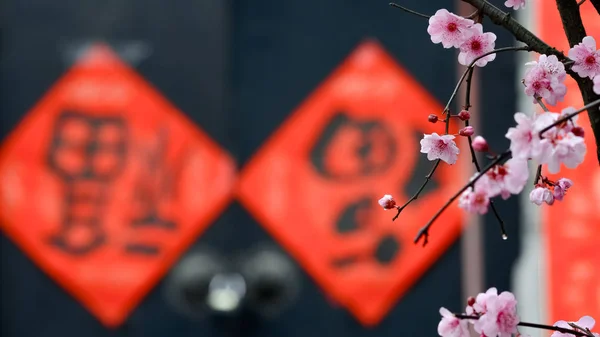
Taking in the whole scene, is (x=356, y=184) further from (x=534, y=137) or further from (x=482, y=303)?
(x=534, y=137)

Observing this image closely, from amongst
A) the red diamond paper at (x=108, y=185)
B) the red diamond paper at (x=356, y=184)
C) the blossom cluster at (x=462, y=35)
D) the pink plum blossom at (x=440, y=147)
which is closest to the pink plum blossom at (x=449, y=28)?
the blossom cluster at (x=462, y=35)

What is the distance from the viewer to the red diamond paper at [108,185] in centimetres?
384

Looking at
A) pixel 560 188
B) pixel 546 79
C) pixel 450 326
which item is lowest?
pixel 450 326

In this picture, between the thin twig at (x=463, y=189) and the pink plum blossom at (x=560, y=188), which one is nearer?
the thin twig at (x=463, y=189)

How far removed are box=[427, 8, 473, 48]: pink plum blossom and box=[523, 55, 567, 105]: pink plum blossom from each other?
0.29ft

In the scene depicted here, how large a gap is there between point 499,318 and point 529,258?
8.78ft

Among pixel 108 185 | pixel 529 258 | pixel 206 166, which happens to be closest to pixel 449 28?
pixel 529 258

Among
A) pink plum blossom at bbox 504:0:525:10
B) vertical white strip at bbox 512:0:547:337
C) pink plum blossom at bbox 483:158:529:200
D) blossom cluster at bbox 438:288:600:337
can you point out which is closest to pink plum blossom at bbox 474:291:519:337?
blossom cluster at bbox 438:288:600:337

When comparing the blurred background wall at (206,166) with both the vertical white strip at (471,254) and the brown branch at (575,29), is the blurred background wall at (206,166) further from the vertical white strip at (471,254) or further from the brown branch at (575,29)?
the brown branch at (575,29)

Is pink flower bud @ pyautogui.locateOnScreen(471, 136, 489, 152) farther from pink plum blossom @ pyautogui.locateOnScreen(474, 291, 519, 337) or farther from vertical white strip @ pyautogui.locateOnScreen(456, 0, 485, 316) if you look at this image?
vertical white strip @ pyautogui.locateOnScreen(456, 0, 485, 316)

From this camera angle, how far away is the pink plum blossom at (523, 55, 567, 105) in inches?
35.2

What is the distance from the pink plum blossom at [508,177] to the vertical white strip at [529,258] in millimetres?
2231

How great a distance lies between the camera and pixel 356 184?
3785 millimetres

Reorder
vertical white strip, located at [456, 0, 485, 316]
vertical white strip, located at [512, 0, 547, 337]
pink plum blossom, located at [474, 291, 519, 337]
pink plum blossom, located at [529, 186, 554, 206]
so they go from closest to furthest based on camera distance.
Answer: pink plum blossom, located at [474, 291, 519, 337] → pink plum blossom, located at [529, 186, 554, 206] → vertical white strip, located at [512, 0, 547, 337] → vertical white strip, located at [456, 0, 485, 316]
